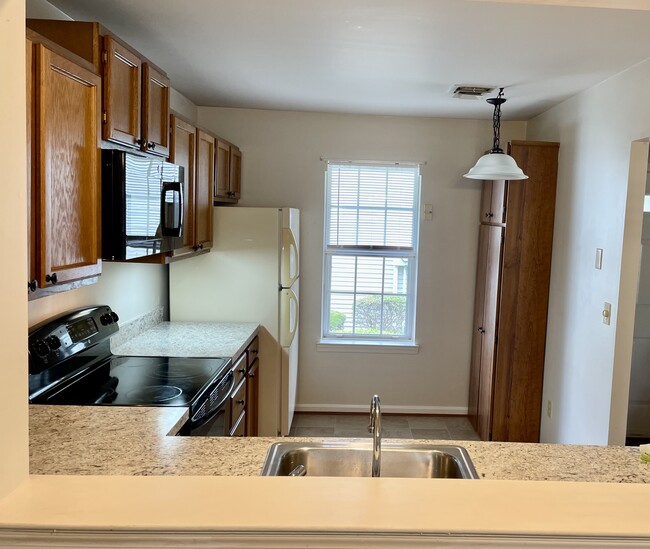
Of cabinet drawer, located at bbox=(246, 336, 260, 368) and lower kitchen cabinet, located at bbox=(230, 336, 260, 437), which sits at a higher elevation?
cabinet drawer, located at bbox=(246, 336, 260, 368)

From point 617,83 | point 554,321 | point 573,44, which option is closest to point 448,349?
point 554,321

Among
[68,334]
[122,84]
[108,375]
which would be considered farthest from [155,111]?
[108,375]

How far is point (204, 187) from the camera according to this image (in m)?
3.33

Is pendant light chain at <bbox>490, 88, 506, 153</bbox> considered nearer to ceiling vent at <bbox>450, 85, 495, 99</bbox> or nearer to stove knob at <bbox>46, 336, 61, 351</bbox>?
ceiling vent at <bbox>450, 85, 495, 99</bbox>

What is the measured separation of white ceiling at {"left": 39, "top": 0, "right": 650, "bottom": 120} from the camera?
7.11 ft

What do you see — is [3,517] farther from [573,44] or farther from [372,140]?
[372,140]

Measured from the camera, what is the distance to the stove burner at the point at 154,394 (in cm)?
210

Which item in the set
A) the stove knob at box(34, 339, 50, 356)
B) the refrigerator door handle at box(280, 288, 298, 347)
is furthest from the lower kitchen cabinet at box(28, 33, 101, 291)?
the refrigerator door handle at box(280, 288, 298, 347)

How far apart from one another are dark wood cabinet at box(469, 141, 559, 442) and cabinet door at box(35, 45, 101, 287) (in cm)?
272

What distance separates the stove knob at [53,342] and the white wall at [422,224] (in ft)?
7.90

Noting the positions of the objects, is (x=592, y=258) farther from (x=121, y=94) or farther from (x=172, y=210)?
(x=121, y=94)

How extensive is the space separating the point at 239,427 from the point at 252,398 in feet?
1.40

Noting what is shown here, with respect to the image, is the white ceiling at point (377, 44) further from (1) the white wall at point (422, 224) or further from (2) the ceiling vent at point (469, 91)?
(1) the white wall at point (422, 224)

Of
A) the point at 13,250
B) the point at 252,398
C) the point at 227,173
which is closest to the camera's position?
the point at 13,250
